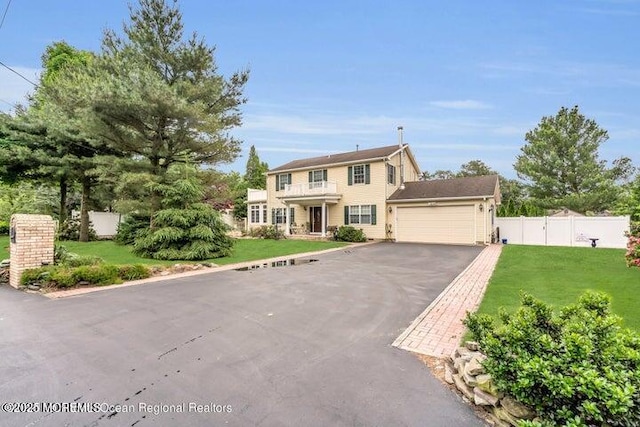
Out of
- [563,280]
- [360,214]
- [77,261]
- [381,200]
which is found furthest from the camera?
[360,214]

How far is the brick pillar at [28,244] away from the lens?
7.40 metres

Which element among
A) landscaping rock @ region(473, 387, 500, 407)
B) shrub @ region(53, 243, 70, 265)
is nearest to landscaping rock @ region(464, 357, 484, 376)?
landscaping rock @ region(473, 387, 500, 407)

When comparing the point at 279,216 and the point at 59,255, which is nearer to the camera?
the point at 59,255

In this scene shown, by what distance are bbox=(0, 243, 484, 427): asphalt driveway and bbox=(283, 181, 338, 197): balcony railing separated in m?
15.1

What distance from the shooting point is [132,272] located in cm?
857

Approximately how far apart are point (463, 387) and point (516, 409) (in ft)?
1.83

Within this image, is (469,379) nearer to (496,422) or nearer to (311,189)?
(496,422)

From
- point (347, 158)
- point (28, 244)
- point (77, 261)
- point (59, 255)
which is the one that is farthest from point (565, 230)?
point (28, 244)

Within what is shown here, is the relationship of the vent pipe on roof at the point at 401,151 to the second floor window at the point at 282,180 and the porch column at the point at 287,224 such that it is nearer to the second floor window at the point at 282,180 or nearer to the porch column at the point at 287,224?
the porch column at the point at 287,224

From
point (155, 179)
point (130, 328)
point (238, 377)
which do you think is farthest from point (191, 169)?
point (238, 377)

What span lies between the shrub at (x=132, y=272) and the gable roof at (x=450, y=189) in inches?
601

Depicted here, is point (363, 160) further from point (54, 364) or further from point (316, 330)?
point (54, 364)

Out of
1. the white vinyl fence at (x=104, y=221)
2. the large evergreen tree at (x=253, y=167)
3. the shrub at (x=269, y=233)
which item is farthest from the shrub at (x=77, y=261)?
the large evergreen tree at (x=253, y=167)

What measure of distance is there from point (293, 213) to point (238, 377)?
832 inches
